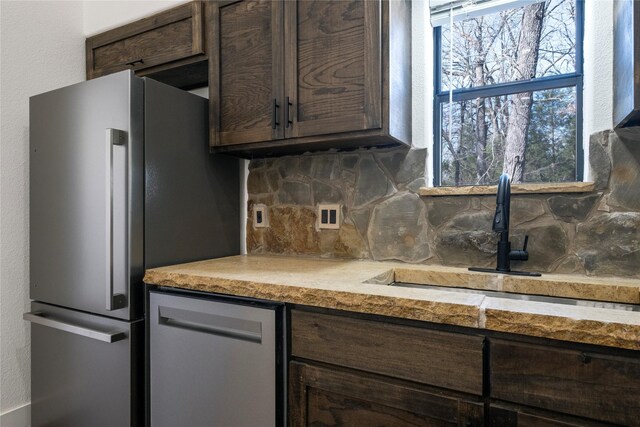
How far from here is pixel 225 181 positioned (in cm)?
192

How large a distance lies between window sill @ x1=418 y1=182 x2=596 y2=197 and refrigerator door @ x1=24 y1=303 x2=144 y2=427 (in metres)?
1.30

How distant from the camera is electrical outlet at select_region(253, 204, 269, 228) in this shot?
199 centimetres

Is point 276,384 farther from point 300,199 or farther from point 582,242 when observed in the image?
point 582,242

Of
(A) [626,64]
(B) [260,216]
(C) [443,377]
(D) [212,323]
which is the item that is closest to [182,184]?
(B) [260,216]

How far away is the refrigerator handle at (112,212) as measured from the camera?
138 cm

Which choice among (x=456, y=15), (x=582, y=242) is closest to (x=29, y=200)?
(x=456, y=15)

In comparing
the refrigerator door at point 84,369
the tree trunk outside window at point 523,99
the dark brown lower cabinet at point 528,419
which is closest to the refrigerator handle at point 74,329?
the refrigerator door at point 84,369

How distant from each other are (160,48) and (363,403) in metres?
1.87

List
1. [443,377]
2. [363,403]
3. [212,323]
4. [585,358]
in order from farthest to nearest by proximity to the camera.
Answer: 1. [212,323]
2. [363,403]
3. [443,377]
4. [585,358]

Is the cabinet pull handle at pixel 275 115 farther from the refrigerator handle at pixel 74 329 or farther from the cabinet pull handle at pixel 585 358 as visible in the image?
the cabinet pull handle at pixel 585 358

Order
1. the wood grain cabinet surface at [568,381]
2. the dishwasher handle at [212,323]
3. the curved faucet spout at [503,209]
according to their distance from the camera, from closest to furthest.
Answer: the wood grain cabinet surface at [568,381] < the dishwasher handle at [212,323] < the curved faucet spout at [503,209]

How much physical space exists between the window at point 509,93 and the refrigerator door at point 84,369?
146 cm

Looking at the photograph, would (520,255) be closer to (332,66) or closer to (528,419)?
(528,419)

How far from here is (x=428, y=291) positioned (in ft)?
3.47
